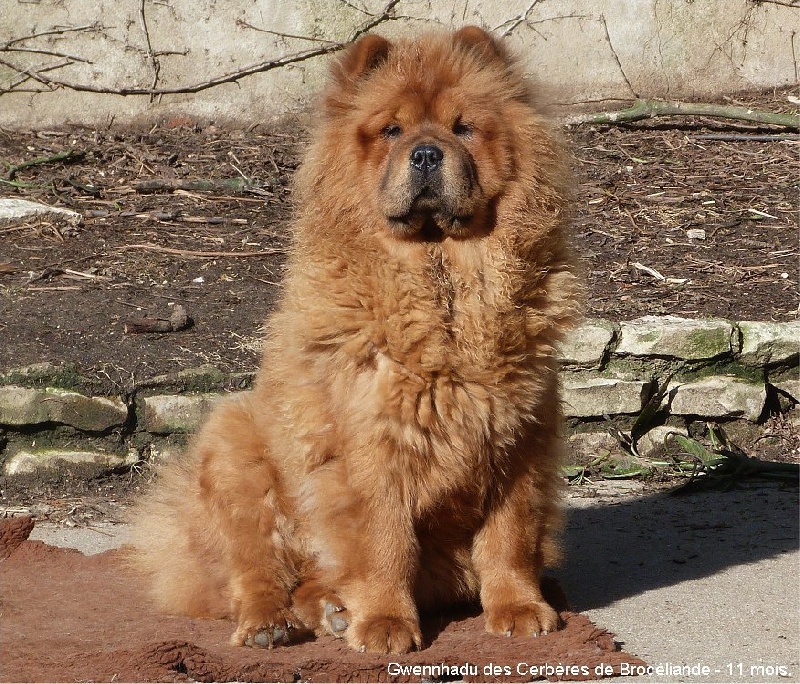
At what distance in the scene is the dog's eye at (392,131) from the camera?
3719mm

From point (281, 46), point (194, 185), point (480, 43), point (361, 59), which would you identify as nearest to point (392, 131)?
point (361, 59)

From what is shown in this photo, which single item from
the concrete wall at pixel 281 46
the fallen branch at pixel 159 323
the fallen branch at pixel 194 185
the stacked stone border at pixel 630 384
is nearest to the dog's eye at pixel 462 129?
the stacked stone border at pixel 630 384

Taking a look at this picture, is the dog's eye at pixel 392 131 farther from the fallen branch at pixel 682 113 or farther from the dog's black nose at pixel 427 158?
the fallen branch at pixel 682 113

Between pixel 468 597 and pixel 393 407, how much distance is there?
0.90 m

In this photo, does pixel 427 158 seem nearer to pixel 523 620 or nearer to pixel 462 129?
pixel 462 129

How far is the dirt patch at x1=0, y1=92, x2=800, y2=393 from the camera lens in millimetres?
6023

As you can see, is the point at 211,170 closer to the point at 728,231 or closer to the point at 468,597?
the point at 728,231

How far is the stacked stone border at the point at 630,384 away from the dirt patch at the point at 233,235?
18 centimetres

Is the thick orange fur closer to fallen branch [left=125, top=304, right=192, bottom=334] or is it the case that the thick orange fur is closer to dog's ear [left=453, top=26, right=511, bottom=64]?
dog's ear [left=453, top=26, right=511, bottom=64]

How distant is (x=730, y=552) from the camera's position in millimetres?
4758

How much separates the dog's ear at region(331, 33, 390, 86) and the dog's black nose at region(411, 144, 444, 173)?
54cm

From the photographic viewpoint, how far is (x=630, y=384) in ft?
19.5

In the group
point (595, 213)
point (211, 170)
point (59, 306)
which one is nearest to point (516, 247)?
point (59, 306)

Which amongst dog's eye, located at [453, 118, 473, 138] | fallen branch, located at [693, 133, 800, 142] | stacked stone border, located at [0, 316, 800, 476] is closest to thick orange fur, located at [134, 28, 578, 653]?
dog's eye, located at [453, 118, 473, 138]
